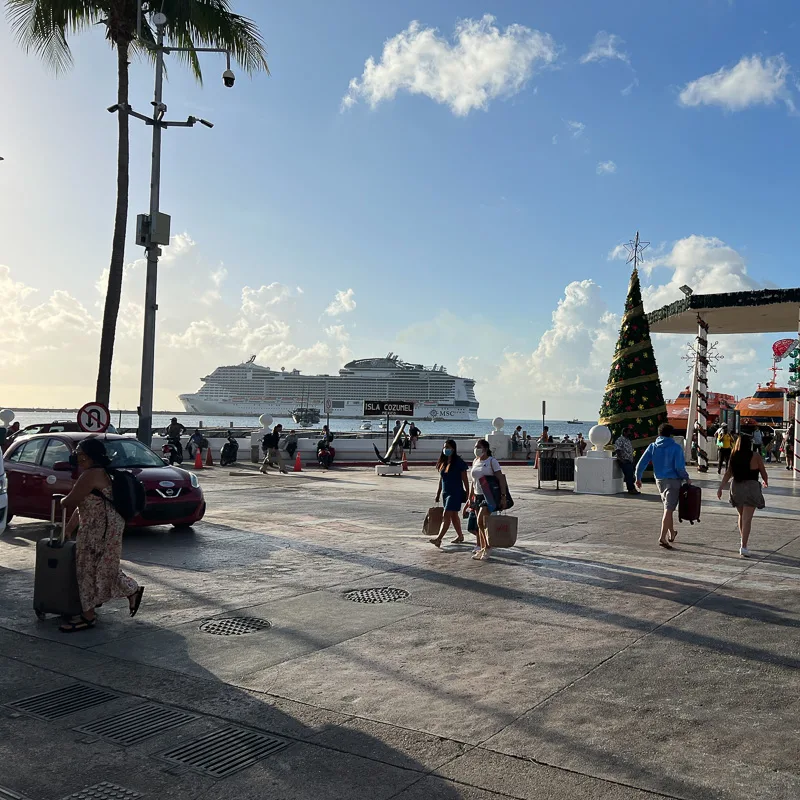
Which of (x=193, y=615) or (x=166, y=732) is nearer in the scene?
(x=166, y=732)

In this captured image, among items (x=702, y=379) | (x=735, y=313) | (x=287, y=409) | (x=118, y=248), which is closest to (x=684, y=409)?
(x=702, y=379)

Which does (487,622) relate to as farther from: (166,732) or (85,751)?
(85,751)

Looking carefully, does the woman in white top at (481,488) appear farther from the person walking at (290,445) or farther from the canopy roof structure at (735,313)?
the person walking at (290,445)

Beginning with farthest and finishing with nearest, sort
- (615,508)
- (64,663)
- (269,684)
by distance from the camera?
1. (615,508)
2. (64,663)
3. (269,684)

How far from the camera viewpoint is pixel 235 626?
6.59 meters

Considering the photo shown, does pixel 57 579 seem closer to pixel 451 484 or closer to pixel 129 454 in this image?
pixel 451 484

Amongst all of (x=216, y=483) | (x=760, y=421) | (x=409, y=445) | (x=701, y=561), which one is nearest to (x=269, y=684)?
(x=701, y=561)

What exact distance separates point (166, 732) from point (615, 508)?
12.2m

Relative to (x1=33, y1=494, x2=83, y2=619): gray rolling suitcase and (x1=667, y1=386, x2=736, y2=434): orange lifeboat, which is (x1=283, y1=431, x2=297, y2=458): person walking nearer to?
(x1=667, y1=386, x2=736, y2=434): orange lifeboat

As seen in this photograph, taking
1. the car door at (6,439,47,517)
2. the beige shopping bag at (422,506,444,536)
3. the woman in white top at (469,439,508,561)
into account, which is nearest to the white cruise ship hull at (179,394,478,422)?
the car door at (6,439,47,517)

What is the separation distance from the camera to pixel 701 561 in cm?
951

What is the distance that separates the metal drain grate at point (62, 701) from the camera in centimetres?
469

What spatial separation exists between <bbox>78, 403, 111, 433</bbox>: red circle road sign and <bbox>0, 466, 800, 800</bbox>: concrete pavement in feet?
16.5

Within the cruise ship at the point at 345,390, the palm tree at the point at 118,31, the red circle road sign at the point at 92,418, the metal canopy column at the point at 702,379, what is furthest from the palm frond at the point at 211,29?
the cruise ship at the point at 345,390
